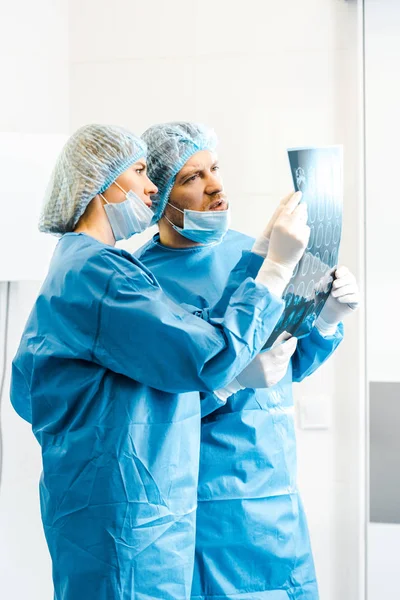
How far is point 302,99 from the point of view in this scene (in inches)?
96.4

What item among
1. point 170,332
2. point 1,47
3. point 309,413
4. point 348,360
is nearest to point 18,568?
point 309,413

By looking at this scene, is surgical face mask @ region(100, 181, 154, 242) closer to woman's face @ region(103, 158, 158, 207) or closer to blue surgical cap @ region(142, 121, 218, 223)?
woman's face @ region(103, 158, 158, 207)

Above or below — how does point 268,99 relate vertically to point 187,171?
above

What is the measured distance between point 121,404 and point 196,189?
24.2 inches

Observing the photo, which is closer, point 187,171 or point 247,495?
point 247,495

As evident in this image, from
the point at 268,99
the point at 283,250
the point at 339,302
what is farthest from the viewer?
the point at 268,99

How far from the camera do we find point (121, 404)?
4.28 ft

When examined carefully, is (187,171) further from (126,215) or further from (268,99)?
(268,99)

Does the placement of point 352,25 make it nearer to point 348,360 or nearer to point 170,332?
point 348,360

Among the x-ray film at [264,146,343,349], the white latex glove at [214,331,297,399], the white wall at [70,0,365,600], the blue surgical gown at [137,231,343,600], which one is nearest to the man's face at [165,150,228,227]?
the blue surgical gown at [137,231,343,600]

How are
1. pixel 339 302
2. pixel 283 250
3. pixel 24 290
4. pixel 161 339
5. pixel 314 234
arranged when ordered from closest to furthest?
pixel 161 339, pixel 283 250, pixel 314 234, pixel 339 302, pixel 24 290

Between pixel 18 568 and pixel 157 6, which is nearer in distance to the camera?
pixel 18 568

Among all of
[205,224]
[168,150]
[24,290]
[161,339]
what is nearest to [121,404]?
[161,339]

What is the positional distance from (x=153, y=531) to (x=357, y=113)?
1563mm
